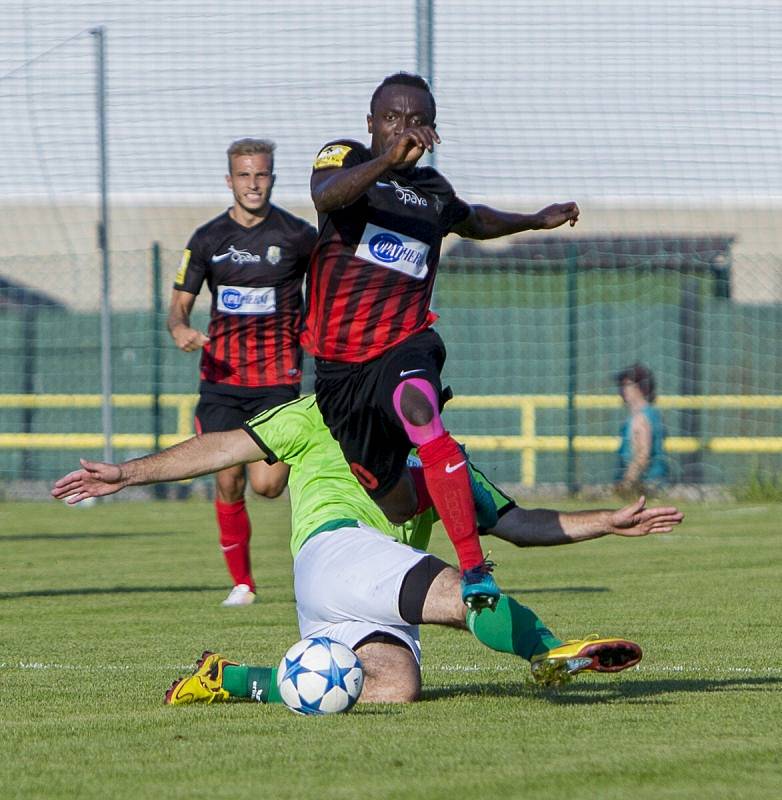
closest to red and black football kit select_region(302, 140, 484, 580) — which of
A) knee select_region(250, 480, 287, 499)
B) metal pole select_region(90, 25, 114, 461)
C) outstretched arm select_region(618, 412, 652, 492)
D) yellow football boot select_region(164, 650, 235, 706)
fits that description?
yellow football boot select_region(164, 650, 235, 706)

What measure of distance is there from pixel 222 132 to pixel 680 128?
4854 mm

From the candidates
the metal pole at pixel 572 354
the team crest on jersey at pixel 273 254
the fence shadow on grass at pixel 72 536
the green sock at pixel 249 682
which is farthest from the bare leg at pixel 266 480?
the metal pole at pixel 572 354

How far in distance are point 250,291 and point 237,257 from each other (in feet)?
0.74

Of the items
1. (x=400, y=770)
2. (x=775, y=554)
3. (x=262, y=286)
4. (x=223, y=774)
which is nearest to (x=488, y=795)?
(x=400, y=770)

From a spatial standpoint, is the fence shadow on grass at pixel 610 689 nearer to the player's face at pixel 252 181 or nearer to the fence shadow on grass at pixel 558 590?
the fence shadow on grass at pixel 558 590

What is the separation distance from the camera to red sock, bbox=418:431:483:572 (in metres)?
5.69

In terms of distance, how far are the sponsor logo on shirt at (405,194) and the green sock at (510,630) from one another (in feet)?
5.81

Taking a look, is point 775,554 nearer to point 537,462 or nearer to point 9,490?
point 537,462

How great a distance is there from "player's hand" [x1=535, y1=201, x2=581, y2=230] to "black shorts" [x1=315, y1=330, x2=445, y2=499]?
91 centimetres

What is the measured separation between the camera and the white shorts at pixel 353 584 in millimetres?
5527

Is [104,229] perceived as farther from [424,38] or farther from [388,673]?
[388,673]

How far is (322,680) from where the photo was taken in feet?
17.4

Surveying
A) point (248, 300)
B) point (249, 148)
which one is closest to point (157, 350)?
point (248, 300)

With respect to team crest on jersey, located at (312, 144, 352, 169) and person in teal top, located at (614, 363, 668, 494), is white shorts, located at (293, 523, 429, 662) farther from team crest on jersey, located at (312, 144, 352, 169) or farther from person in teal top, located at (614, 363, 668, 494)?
person in teal top, located at (614, 363, 668, 494)
